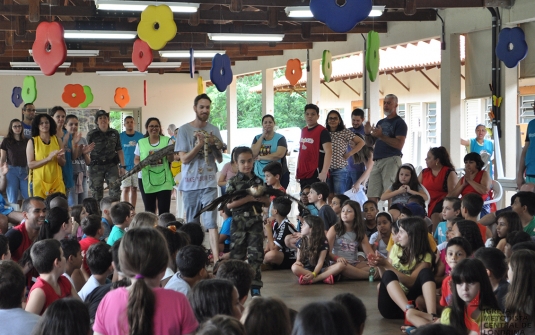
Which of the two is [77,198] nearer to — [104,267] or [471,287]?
[104,267]

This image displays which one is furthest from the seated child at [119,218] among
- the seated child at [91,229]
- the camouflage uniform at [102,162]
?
the camouflage uniform at [102,162]

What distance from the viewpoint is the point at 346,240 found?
23.0ft

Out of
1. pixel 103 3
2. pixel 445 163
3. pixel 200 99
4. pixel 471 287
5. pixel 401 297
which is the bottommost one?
pixel 401 297

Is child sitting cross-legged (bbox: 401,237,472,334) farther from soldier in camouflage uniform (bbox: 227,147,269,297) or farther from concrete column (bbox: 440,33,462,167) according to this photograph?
concrete column (bbox: 440,33,462,167)

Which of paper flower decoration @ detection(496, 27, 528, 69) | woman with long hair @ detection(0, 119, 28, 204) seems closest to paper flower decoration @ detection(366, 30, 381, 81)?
paper flower decoration @ detection(496, 27, 528, 69)

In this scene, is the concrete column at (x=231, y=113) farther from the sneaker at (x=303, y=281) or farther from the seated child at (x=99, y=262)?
the seated child at (x=99, y=262)

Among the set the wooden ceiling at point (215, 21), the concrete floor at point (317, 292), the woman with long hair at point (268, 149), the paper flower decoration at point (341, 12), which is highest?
the wooden ceiling at point (215, 21)

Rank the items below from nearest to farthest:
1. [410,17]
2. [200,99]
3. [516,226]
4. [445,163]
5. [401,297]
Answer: [401,297] → [516,226] → [200,99] → [445,163] → [410,17]

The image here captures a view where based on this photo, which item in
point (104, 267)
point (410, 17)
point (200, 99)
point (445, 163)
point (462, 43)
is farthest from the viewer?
point (462, 43)

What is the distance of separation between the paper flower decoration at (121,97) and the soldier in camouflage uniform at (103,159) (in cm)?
1226

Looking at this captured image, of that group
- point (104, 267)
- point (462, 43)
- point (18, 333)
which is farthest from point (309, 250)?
point (462, 43)

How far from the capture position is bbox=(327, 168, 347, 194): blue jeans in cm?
886

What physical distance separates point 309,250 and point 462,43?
774 centimetres

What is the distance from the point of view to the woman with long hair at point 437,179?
25.7 ft
